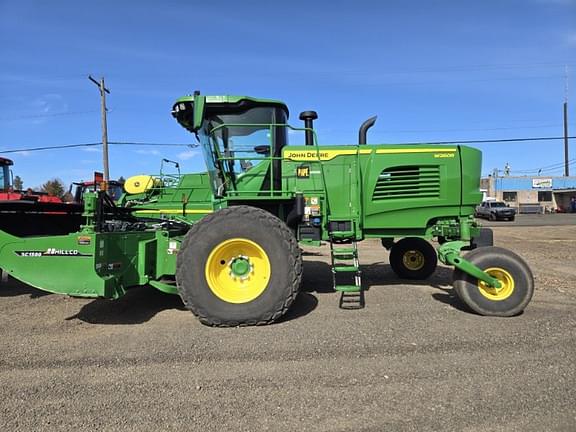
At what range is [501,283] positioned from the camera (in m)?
5.50

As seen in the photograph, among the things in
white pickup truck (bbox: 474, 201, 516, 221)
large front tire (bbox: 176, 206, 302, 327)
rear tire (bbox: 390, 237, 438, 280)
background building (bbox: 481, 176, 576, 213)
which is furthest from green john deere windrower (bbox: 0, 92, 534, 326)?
background building (bbox: 481, 176, 576, 213)

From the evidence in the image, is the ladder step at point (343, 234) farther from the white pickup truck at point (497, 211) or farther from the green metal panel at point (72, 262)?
the white pickup truck at point (497, 211)

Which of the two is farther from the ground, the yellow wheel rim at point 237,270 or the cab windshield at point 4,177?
the cab windshield at point 4,177

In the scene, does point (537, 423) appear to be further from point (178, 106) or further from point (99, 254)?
point (178, 106)

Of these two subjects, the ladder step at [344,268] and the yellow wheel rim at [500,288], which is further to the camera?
the ladder step at [344,268]

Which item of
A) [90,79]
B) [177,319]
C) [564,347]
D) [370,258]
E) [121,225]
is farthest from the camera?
[90,79]

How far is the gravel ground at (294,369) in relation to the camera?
3.08 m

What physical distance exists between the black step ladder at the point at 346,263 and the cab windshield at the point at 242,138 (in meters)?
1.52

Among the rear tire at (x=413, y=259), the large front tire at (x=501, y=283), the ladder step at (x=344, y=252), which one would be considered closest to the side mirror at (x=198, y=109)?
the ladder step at (x=344, y=252)

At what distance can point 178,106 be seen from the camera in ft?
19.9

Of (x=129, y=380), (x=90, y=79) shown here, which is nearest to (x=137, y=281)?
(x=129, y=380)

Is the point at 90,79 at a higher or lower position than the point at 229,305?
higher

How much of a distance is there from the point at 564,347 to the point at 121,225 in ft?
17.9

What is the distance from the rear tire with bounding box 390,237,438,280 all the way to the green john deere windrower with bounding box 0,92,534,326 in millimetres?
1696
